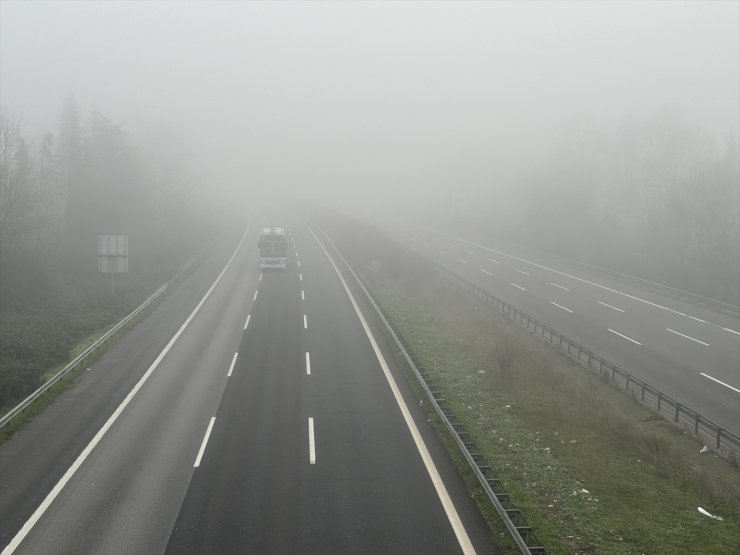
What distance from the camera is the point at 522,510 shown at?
1216 centimetres

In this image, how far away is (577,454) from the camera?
1566 cm

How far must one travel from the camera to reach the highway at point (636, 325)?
2270 centimetres

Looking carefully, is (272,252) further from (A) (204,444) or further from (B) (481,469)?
(B) (481,469)

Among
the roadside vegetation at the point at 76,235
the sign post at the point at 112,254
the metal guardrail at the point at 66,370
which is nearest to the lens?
the metal guardrail at the point at 66,370

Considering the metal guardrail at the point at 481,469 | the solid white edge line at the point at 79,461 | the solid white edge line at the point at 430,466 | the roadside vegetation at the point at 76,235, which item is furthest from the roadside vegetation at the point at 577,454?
the roadside vegetation at the point at 76,235

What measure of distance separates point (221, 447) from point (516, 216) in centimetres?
8157

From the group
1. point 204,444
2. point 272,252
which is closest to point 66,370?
point 204,444

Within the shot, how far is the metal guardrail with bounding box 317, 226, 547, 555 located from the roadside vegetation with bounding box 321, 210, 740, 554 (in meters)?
0.34

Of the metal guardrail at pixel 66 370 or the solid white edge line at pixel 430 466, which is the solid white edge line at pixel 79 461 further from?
the solid white edge line at pixel 430 466

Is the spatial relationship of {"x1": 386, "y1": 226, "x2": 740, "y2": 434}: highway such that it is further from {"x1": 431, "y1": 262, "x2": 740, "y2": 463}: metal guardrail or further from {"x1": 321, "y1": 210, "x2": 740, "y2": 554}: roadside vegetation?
{"x1": 321, "y1": 210, "x2": 740, "y2": 554}: roadside vegetation

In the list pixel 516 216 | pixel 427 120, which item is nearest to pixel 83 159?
pixel 516 216

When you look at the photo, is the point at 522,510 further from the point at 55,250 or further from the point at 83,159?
the point at 83,159

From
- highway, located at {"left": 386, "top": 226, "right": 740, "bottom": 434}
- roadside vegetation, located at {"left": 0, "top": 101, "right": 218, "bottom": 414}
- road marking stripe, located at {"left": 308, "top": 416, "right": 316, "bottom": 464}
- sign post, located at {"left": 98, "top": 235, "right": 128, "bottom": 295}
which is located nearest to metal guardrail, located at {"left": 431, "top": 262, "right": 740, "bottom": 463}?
highway, located at {"left": 386, "top": 226, "right": 740, "bottom": 434}

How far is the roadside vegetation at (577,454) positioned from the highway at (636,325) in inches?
117
